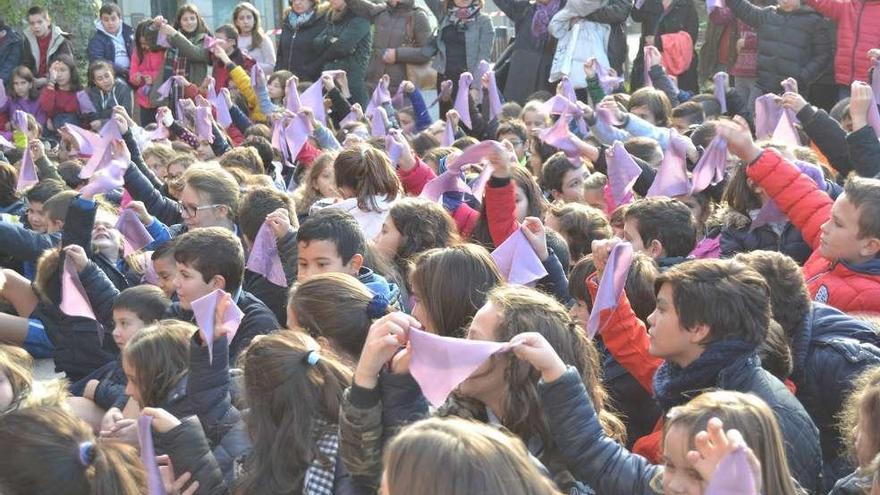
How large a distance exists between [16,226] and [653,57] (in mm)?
4611

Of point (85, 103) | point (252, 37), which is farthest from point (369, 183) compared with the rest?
point (85, 103)

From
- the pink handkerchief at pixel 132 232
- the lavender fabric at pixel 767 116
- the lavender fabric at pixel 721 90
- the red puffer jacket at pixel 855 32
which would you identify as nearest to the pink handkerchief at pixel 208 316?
the pink handkerchief at pixel 132 232

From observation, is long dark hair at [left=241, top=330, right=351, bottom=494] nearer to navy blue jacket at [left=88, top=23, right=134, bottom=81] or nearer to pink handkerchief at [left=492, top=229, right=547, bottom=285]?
pink handkerchief at [left=492, top=229, right=547, bottom=285]

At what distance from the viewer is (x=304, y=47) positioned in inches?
464

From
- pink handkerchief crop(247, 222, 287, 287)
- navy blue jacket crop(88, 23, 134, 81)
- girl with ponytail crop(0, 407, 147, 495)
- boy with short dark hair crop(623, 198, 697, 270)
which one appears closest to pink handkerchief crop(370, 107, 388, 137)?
pink handkerchief crop(247, 222, 287, 287)

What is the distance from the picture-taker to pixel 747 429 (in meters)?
2.75

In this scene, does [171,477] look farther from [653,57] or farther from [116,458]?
[653,57]

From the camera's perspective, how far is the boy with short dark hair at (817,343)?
384 cm

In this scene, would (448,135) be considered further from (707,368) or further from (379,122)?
(707,368)

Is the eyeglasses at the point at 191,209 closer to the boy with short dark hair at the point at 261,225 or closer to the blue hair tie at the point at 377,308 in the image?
the boy with short dark hair at the point at 261,225

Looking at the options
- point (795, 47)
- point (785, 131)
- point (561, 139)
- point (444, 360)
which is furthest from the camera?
point (795, 47)

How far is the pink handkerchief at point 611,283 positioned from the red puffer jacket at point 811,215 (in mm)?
1129

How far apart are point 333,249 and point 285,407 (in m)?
1.64

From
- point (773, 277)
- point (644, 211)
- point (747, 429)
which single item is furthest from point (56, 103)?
point (747, 429)
